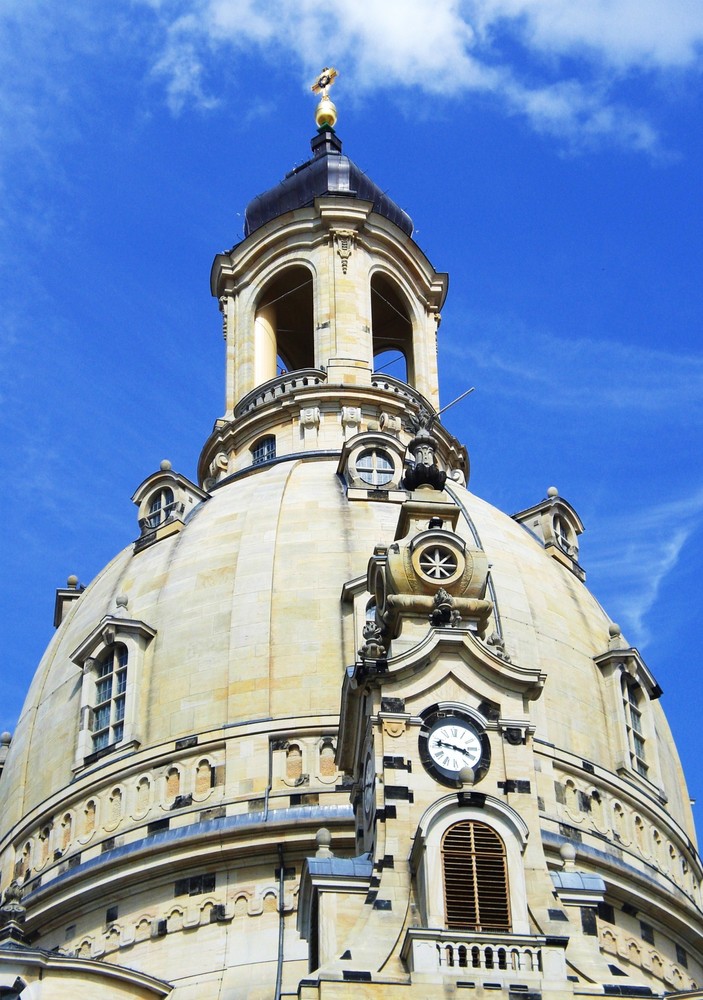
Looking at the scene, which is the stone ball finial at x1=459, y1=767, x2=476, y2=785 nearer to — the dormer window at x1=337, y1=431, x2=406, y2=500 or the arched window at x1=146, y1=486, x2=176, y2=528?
the dormer window at x1=337, y1=431, x2=406, y2=500

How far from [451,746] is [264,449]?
21726 mm

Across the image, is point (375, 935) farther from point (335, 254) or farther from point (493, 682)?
point (335, 254)

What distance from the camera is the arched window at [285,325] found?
213ft

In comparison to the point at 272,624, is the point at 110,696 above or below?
below

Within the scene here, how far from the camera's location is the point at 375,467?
2132 inches

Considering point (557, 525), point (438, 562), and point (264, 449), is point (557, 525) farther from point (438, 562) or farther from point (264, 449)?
point (438, 562)

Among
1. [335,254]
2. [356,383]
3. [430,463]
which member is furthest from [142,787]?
[335,254]

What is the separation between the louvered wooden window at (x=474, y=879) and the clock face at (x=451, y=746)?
1252 millimetres

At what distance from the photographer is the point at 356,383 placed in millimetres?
60438

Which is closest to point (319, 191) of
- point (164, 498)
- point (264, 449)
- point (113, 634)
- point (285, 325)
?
point (285, 325)

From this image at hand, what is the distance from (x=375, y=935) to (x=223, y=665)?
11.9m

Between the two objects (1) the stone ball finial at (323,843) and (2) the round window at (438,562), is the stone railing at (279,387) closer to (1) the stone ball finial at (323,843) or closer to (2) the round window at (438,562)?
(2) the round window at (438,562)

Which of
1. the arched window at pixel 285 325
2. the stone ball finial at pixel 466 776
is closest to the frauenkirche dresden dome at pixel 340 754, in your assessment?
the stone ball finial at pixel 466 776

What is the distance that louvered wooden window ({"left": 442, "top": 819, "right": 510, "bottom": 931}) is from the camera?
123 feet
